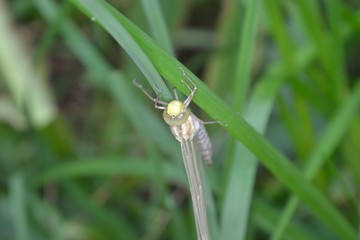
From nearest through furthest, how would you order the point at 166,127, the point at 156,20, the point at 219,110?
the point at 219,110 → the point at 156,20 → the point at 166,127

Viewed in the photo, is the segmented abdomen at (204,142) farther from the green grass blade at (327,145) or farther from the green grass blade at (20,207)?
the green grass blade at (20,207)

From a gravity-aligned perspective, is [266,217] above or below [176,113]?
below

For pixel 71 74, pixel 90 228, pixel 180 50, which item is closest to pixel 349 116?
pixel 90 228

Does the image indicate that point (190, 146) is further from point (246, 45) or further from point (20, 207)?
point (20, 207)

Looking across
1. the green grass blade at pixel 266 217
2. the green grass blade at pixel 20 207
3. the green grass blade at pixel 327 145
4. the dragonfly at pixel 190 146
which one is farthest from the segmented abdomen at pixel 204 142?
the green grass blade at pixel 20 207

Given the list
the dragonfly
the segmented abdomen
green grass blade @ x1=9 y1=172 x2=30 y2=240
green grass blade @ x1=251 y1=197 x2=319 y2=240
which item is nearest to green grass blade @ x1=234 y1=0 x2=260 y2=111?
the segmented abdomen

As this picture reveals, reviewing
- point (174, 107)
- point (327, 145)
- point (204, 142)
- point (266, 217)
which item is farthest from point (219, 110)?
point (266, 217)
